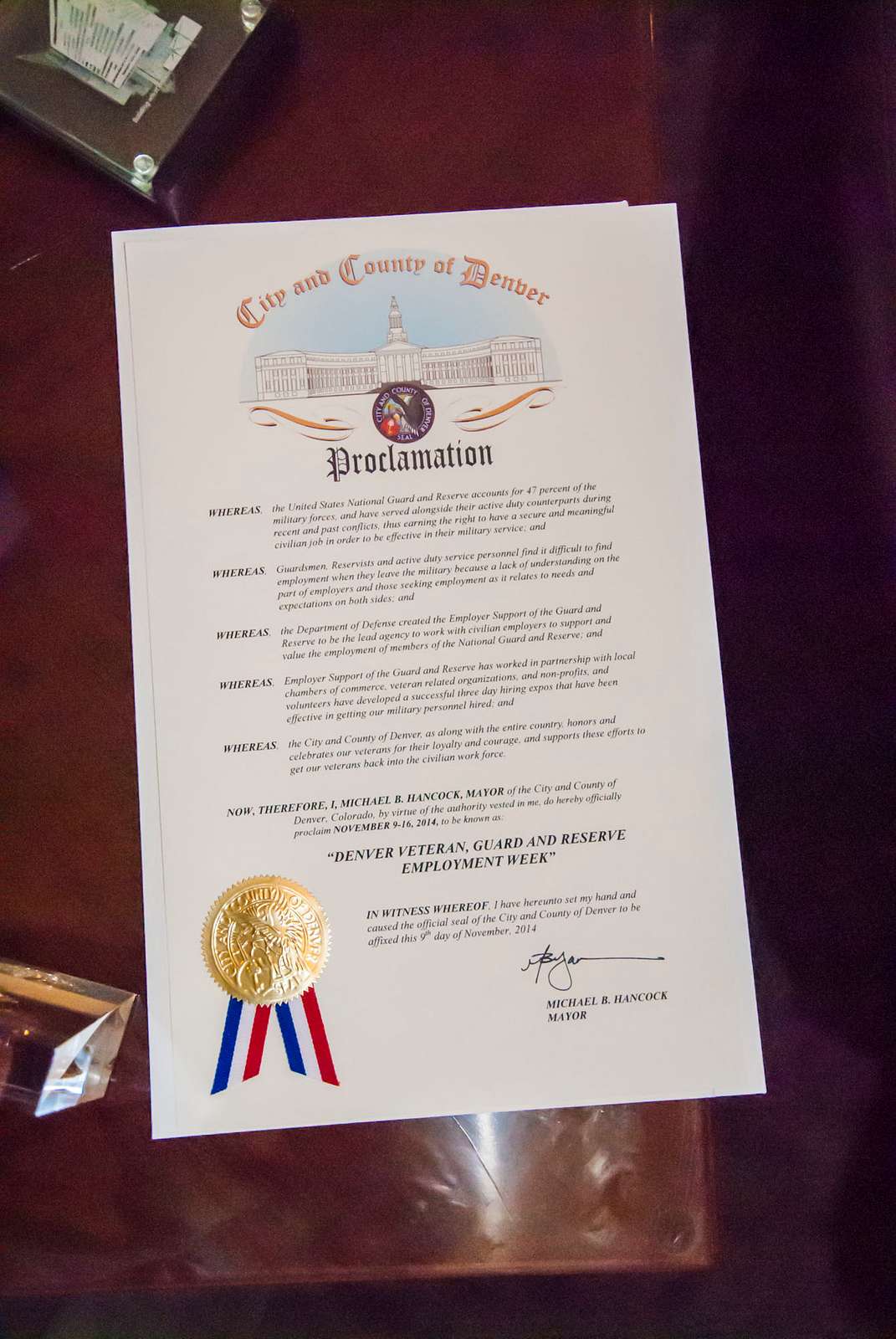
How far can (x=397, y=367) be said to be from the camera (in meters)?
0.47

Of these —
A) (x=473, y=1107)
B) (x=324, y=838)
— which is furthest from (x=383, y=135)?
(x=473, y=1107)

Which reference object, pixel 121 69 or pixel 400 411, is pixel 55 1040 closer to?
pixel 400 411

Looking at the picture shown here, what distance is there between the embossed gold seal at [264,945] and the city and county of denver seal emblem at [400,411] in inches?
8.8

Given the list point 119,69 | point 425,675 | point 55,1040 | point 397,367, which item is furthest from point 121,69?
point 55,1040

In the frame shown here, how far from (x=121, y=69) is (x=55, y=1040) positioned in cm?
44

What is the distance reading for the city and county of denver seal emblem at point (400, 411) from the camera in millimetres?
464

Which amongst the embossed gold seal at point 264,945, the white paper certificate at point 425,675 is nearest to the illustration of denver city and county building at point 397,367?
the white paper certificate at point 425,675

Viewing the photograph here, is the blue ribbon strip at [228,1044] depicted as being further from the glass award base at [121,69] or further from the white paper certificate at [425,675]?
the glass award base at [121,69]

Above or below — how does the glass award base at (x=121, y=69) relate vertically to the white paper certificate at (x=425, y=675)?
above

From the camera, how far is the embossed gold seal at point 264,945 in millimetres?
440

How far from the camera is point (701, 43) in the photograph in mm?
484

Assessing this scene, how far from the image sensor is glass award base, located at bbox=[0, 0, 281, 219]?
0.45m
